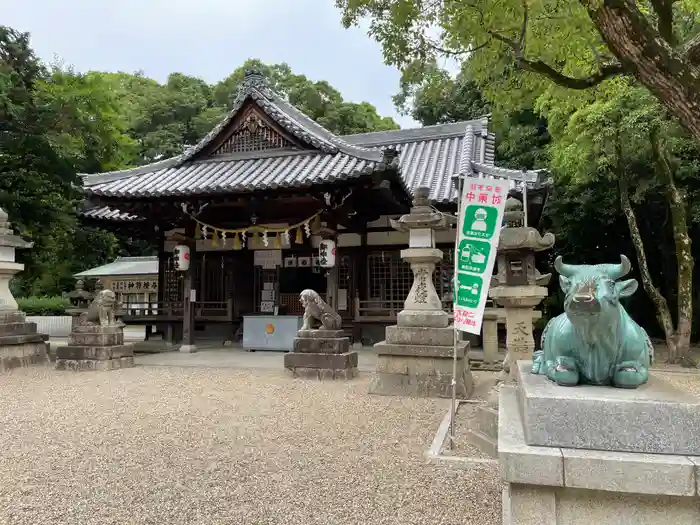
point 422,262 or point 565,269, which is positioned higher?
point 422,262

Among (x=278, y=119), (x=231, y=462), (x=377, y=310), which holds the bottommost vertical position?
(x=231, y=462)

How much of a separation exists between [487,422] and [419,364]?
7.60 ft

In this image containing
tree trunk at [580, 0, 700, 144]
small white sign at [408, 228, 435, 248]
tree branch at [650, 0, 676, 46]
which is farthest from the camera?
small white sign at [408, 228, 435, 248]

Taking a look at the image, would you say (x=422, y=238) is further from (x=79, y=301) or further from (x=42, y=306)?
(x=42, y=306)

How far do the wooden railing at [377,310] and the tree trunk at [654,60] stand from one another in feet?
29.2

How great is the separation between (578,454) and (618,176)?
12.7 metres

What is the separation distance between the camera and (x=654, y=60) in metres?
4.21

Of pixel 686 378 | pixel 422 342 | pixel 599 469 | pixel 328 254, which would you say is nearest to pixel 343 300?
pixel 328 254

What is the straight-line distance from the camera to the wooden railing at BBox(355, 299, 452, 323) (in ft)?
41.8

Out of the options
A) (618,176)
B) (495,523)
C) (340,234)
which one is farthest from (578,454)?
(618,176)

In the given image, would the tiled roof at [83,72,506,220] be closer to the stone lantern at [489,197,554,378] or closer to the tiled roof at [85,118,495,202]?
the tiled roof at [85,118,495,202]

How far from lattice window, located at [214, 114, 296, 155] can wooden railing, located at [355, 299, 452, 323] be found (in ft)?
16.1

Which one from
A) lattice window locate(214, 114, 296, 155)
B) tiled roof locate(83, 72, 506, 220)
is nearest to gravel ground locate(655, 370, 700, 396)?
tiled roof locate(83, 72, 506, 220)

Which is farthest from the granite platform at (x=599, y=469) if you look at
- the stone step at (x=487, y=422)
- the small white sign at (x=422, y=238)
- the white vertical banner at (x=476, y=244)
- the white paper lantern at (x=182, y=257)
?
the white paper lantern at (x=182, y=257)
